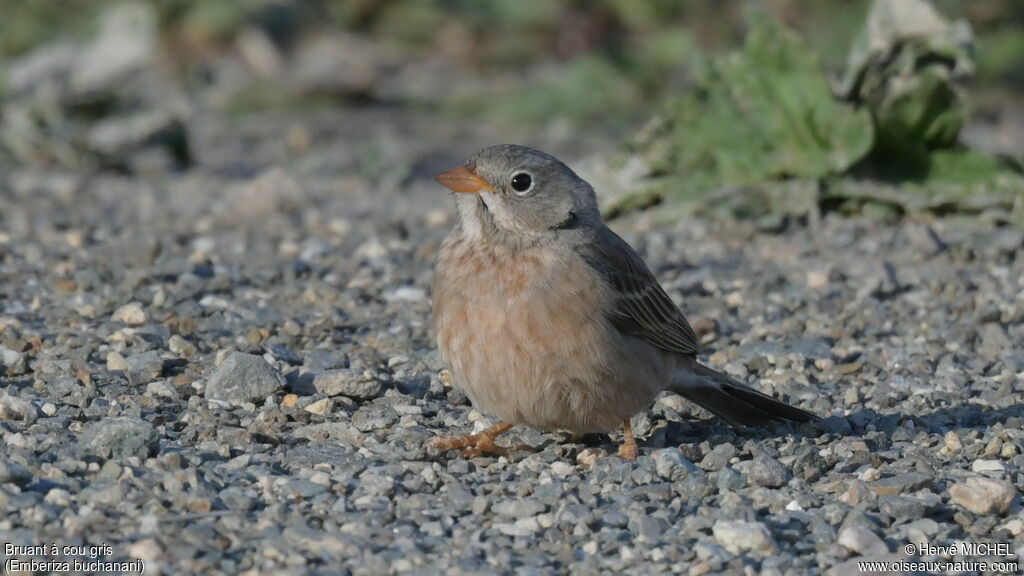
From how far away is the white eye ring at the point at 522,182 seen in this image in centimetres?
595

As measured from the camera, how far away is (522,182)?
5977mm

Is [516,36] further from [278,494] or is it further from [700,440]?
[278,494]

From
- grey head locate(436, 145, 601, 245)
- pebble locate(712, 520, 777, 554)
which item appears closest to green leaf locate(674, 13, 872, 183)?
grey head locate(436, 145, 601, 245)

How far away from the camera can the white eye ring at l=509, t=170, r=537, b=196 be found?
234 inches

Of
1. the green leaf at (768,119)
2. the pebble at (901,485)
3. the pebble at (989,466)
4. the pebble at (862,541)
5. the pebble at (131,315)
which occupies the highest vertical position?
the green leaf at (768,119)

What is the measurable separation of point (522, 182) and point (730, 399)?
4.11 ft

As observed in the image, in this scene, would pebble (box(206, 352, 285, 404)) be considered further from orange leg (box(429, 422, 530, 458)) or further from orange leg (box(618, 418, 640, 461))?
orange leg (box(618, 418, 640, 461))

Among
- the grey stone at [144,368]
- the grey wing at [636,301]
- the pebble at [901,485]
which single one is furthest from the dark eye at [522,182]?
the pebble at [901,485]

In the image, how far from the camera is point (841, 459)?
5648 mm

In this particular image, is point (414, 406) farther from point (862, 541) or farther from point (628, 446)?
point (862, 541)

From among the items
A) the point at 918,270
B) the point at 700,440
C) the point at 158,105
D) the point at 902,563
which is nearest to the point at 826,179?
the point at 918,270

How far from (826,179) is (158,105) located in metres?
5.73

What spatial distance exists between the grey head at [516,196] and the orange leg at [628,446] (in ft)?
2.66

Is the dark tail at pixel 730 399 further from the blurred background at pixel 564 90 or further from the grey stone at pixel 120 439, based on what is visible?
the blurred background at pixel 564 90
